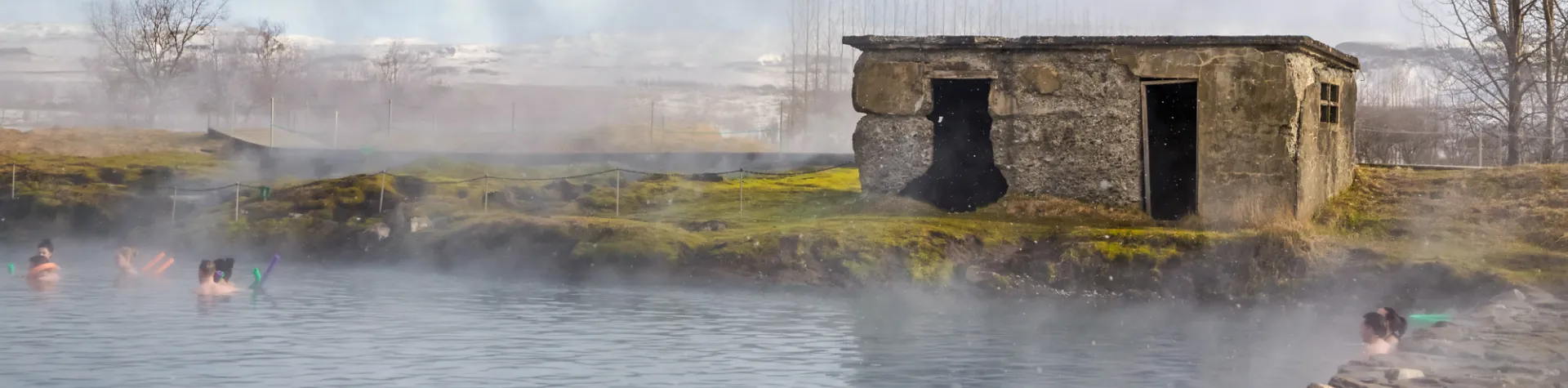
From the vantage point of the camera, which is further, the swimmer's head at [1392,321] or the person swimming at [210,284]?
the person swimming at [210,284]

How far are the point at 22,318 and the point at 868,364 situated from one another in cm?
1039

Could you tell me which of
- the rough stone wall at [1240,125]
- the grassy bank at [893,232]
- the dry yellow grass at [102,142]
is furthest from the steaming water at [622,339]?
the dry yellow grass at [102,142]

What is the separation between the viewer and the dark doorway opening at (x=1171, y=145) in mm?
26516

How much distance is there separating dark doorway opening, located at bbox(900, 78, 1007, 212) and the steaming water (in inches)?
233

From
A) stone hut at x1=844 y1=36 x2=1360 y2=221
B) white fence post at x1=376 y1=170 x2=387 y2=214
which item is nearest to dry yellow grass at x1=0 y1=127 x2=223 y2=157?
white fence post at x1=376 y1=170 x2=387 y2=214

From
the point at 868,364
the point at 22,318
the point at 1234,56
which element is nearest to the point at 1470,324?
the point at 868,364

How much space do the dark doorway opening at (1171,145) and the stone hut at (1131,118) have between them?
0.07ft

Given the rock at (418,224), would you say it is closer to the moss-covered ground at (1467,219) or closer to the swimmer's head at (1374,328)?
the moss-covered ground at (1467,219)

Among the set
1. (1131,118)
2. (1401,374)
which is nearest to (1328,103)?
(1131,118)

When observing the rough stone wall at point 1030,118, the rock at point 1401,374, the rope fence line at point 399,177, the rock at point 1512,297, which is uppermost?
the rough stone wall at point 1030,118

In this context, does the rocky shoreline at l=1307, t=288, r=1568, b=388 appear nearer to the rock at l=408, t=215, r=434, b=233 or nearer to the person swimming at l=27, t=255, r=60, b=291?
the rock at l=408, t=215, r=434, b=233

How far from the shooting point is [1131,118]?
24.9 metres

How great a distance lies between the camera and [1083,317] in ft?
66.9

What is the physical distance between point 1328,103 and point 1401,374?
15.0 metres
